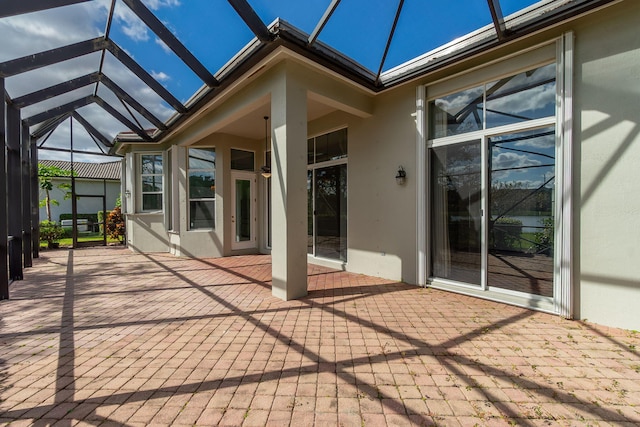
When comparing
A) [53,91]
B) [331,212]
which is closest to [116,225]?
[53,91]

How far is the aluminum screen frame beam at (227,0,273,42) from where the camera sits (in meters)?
3.29

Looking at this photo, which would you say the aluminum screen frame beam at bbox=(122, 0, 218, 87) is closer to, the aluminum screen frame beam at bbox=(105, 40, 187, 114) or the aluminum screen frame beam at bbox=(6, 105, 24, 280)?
the aluminum screen frame beam at bbox=(105, 40, 187, 114)

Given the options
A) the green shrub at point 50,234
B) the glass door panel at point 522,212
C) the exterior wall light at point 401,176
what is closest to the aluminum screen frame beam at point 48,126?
the green shrub at point 50,234

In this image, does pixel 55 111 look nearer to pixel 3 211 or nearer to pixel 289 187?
pixel 3 211

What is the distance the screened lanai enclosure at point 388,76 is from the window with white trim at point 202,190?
1.88 m

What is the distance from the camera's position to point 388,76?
4.78 meters

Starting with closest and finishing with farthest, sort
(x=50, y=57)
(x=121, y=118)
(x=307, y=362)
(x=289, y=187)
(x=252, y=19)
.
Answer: (x=307, y=362) < (x=252, y=19) < (x=289, y=187) < (x=50, y=57) < (x=121, y=118)

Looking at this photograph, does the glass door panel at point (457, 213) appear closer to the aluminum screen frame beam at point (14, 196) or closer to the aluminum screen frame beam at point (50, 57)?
the aluminum screen frame beam at point (50, 57)

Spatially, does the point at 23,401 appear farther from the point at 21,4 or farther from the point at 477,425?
the point at 21,4

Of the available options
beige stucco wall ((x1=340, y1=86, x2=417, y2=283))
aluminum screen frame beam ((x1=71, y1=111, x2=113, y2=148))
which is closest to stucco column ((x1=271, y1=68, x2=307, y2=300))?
beige stucco wall ((x1=340, y1=86, x2=417, y2=283))

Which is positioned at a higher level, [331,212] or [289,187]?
[289,187]

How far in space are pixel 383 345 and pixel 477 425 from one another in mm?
1033

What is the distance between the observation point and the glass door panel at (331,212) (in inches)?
231

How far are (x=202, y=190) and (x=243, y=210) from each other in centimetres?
119
